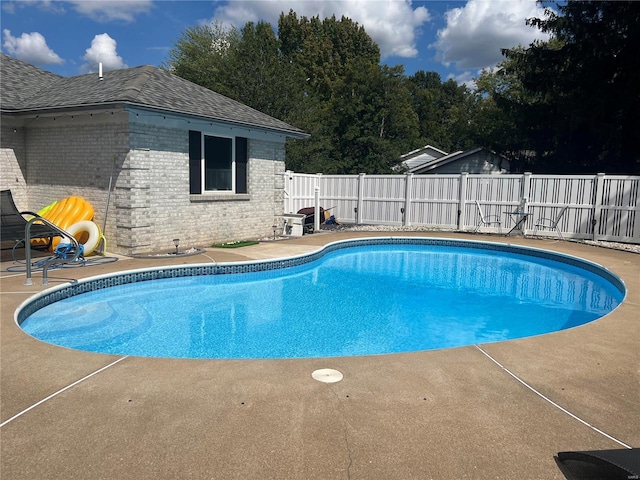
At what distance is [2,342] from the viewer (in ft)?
14.6

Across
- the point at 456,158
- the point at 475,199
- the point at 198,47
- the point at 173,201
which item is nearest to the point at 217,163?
the point at 173,201

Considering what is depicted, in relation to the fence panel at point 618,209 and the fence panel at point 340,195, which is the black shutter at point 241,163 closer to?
the fence panel at point 340,195

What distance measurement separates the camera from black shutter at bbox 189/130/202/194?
35.7 ft

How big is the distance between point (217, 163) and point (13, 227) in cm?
474

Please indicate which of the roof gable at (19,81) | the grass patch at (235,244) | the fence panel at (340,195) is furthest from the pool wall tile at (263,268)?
the roof gable at (19,81)

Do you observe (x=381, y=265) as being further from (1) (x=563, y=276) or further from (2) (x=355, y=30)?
(2) (x=355, y=30)

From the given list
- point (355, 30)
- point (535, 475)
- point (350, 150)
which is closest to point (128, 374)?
point (535, 475)

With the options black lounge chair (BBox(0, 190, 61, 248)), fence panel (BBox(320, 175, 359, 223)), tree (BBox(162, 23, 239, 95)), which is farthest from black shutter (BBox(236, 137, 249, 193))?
tree (BBox(162, 23, 239, 95))

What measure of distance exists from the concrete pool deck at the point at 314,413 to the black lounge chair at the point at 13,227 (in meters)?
5.04

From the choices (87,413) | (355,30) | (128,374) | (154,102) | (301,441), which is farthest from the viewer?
(355,30)

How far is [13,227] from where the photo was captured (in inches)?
345

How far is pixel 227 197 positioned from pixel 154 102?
3.09 m

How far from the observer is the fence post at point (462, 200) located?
15.7 meters

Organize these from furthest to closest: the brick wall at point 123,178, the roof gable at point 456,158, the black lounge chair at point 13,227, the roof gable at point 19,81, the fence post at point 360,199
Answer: the roof gable at point 456,158
the fence post at point 360,199
the roof gable at point 19,81
the brick wall at point 123,178
the black lounge chair at point 13,227
